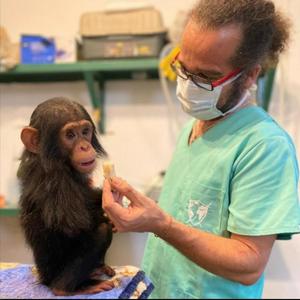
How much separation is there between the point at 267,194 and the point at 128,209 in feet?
0.79

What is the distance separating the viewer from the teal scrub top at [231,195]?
25.8 inches

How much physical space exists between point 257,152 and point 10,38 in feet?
3.41

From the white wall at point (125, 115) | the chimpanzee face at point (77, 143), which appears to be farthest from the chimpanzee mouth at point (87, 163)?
the white wall at point (125, 115)

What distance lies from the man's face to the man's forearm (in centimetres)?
30

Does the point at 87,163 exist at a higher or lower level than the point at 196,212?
higher

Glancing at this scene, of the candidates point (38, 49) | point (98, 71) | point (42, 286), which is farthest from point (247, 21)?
point (38, 49)

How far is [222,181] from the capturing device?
0.72 metres

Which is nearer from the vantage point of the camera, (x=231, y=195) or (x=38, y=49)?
(x=231, y=195)

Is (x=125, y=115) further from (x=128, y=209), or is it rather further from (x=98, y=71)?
(x=128, y=209)

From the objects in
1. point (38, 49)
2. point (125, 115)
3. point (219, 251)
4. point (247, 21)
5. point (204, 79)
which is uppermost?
point (247, 21)

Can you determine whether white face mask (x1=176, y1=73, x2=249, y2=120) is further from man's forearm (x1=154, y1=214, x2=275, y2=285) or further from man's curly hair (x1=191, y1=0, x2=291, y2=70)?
man's forearm (x1=154, y1=214, x2=275, y2=285)

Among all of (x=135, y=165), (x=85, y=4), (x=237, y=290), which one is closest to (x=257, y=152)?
(x=237, y=290)

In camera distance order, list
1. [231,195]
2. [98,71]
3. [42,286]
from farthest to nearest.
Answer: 1. [98,71]
2. [231,195]
3. [42,286]

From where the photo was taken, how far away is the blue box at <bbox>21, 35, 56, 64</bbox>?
4.62 feet
